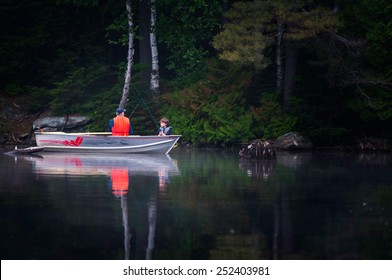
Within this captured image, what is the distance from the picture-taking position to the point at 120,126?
111 feet

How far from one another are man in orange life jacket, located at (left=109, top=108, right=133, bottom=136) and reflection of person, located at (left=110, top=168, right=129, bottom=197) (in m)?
8.63

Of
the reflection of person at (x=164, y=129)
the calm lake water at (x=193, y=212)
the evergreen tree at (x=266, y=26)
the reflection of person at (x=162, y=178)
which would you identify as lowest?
the calm lake water at (x=193, y=212)

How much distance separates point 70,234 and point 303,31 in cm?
2557

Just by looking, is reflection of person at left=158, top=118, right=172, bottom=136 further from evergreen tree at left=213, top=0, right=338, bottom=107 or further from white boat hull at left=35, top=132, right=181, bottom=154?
evergreen tree at left=213, top=0, right=338, bottom=107

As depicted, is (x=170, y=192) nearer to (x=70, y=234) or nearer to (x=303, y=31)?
(x=70, y=234)

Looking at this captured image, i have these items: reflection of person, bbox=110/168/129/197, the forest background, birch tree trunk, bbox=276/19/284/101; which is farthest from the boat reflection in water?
birch tree trunk, bbox=276/19/284/101

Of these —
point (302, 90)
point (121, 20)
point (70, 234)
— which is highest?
point (121, 20)

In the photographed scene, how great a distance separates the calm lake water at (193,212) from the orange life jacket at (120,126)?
7107 mm

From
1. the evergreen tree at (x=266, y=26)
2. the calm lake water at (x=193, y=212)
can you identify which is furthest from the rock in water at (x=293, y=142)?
the calm lake water at (x=193, y=212)

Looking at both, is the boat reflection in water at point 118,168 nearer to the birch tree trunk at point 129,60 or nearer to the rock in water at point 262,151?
the rock in water at point 262,151

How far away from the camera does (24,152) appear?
107 feet

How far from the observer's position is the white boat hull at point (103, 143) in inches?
1318

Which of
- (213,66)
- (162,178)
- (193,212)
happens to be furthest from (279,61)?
(193,212)

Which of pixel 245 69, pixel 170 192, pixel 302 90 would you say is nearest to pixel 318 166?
pixel 170 192
